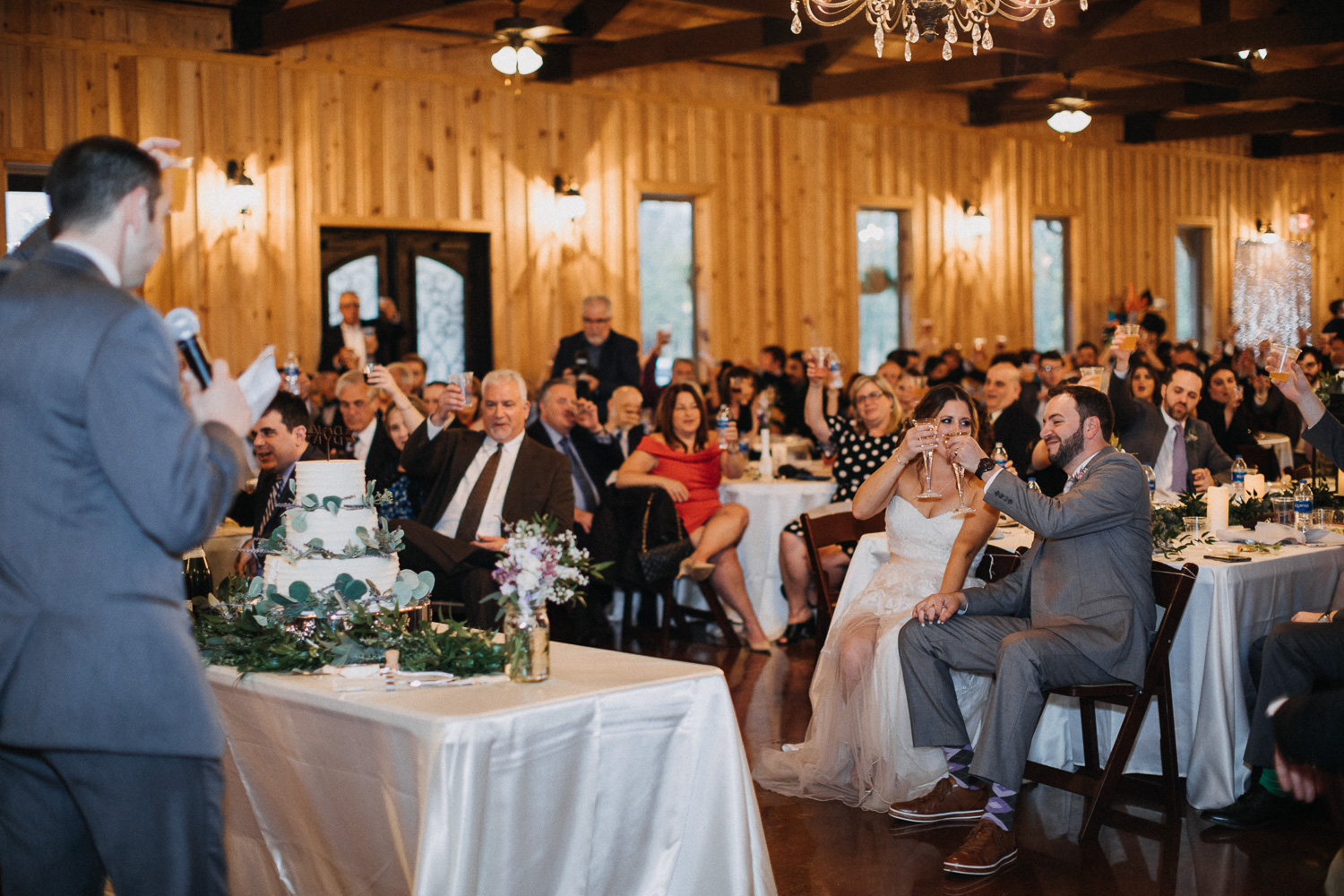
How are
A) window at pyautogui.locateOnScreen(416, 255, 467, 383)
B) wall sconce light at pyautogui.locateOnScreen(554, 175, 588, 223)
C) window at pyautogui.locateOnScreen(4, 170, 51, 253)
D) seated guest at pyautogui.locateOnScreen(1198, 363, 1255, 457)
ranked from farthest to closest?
wall sconce light at pyautogui.locateOnScreen(554, 175, 588, 223) → window at pyautogui.locateOnScreen(416, 255, 467, 383) → window at pyautogui.locateOnScreen(4, 170, 51, 253) → seated guest at pyautogui.locateOnScreen(1198, 363, 1255, 457)

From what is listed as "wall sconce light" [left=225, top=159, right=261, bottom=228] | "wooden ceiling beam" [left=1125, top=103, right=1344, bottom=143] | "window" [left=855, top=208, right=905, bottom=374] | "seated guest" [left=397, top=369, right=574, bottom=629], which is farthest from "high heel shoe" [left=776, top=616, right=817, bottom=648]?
"wooden ceiling beam" [left=1125, top=103, right=1344, bottom=143]

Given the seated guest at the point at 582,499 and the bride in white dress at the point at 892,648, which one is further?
the seated guest at the point at 582,499

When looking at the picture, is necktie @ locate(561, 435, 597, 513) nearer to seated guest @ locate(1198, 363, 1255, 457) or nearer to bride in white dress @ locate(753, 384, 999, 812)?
bride in white dress @ locate(753, 384, 999, 812)

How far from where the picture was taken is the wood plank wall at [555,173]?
8.66 metres

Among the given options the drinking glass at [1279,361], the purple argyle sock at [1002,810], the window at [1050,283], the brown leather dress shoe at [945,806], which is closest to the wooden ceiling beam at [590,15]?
the window at [1050,283]

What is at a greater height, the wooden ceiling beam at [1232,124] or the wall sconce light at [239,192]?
the wooden ceiling beam at [1232,124]

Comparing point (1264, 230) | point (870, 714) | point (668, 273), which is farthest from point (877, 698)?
point (1264, 230)

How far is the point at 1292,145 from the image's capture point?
15.6 metres

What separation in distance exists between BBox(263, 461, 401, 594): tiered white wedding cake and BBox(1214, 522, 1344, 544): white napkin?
9.12 feet

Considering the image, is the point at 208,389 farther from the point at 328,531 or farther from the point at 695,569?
the point at 695,569

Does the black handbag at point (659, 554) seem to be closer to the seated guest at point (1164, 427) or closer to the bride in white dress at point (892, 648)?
the bride in white dress at point (892, 648)

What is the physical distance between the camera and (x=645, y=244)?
11.1 m

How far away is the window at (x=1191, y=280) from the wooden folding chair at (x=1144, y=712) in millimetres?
12546

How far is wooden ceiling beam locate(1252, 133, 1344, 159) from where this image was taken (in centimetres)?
1522
